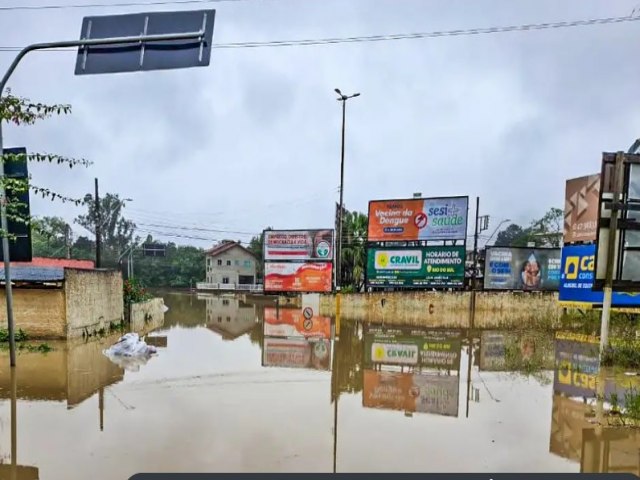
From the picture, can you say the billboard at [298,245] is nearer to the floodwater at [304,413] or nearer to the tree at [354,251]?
the tree at [354,251]

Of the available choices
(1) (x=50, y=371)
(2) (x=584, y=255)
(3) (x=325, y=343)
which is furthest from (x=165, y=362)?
(2) (x=584, y=255)

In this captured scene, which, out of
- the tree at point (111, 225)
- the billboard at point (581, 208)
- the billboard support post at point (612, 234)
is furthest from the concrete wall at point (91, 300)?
the tree at point (111, 225)

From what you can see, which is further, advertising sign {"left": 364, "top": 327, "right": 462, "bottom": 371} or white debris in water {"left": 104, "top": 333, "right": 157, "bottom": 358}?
advertising sign {"left": 364, "top": 327, "right": 462, "bottom": 371}

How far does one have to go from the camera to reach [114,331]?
54.2ft

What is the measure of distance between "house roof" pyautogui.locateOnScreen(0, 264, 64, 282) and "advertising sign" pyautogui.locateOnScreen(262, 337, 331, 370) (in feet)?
21.4

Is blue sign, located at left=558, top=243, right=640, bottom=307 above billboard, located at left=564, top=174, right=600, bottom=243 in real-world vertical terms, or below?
below

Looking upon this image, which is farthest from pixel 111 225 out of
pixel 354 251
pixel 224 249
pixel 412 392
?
pixel 412 392

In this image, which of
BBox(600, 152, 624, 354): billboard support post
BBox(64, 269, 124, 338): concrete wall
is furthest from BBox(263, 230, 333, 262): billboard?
BBox(600, 152, 624, 354): billboard support post

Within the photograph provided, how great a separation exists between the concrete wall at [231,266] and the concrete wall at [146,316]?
3490 cm

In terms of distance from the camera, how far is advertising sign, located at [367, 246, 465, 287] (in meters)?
23.9

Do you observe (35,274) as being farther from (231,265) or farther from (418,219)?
(231,265)

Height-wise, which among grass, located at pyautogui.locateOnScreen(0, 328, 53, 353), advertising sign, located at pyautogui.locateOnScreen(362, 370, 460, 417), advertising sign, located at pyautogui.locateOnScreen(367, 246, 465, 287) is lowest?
grass, located at pyautogui.locateOnScreen(0, 328, 53, 353)

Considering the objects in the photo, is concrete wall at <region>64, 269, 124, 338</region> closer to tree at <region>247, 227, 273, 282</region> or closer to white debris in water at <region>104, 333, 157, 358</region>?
white debris in water at <region>104, 333, 157, 358</region>

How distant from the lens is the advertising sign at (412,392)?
25.4ft
